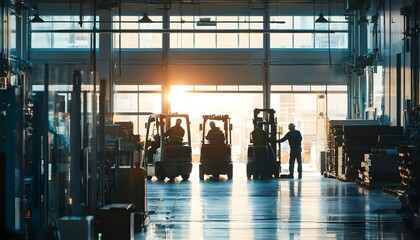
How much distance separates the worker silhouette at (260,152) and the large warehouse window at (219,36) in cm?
648

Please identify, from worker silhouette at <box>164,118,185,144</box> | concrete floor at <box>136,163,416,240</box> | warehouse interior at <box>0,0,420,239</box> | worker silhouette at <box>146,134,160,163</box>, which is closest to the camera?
warehouse interior at <box>0,0,420,239</box>

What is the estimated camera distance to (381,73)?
24.8 meters

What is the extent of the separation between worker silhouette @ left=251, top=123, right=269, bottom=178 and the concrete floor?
2092 mm

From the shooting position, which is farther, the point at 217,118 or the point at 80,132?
the point at 217,118

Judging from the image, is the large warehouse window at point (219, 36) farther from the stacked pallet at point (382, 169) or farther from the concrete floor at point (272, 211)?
the stacked pallet at point (382, 169)

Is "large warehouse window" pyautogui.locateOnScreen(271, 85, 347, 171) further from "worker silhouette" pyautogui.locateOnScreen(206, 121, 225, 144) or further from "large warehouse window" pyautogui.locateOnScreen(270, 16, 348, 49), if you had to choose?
"worker silhouette" pyautogui.locateOnScreen(206, 121, 225, 144)

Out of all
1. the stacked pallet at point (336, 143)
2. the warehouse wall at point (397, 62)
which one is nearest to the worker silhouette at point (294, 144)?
the stacked pallet at point (336, 143)

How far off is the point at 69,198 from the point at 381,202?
9158 millimetres

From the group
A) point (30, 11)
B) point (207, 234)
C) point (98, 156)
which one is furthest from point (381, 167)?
point (30, 11)

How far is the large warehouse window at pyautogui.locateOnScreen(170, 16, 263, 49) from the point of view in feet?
104

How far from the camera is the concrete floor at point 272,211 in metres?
12.6

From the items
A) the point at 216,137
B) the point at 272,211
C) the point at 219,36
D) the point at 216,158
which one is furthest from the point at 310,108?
the point at 272,211

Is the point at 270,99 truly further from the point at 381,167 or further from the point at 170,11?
the point at 381,167

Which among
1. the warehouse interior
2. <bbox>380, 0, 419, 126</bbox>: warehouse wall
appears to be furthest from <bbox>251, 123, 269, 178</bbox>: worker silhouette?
<bbox>380, 0, 419, 126</bbox>: warehouse wall
